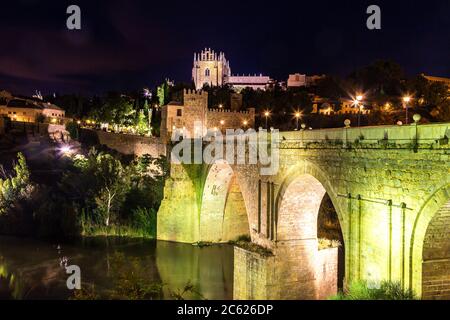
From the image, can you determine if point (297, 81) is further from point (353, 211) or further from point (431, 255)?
point (431, 255)

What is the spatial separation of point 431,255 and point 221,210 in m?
19.5

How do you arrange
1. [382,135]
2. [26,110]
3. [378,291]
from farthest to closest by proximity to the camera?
1. [26,110]
2. [382,135]
3. [378,291]

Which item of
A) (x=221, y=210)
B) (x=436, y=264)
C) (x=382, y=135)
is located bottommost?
(x=221, y=210)

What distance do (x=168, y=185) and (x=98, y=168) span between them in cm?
805

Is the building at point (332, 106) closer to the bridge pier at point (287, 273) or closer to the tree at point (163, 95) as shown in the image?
the tree at point (163, 95)

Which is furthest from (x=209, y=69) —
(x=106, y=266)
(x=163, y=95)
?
(x=106, y=266)

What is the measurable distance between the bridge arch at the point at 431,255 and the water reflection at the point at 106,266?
1022 centimetres

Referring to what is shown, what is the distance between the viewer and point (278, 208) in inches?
673

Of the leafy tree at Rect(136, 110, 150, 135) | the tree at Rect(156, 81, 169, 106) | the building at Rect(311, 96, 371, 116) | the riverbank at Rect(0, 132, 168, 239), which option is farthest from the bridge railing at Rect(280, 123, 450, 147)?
the tree at Rect(156, 81, 169, 106)

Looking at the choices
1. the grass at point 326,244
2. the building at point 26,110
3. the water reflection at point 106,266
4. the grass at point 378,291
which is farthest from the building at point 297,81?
the grass at point 378,291

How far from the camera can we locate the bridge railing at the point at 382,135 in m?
8.95

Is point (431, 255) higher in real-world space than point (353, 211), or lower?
lower

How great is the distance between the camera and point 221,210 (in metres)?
28.5
